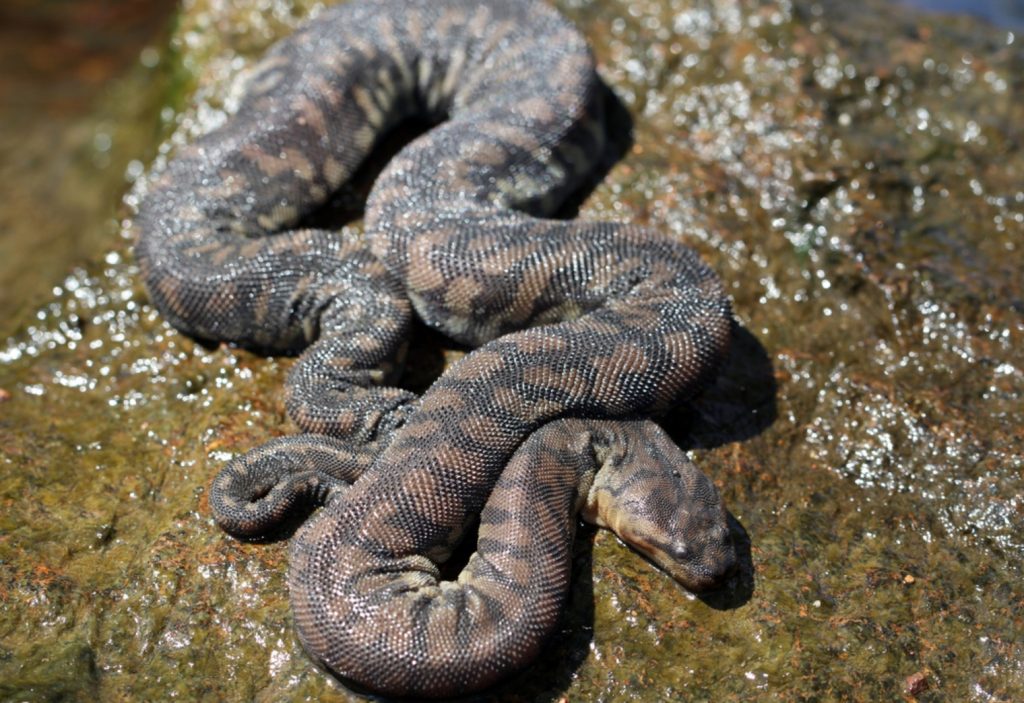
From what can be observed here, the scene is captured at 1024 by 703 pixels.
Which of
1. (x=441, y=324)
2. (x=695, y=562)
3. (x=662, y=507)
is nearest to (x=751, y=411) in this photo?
(x=662, y=507)

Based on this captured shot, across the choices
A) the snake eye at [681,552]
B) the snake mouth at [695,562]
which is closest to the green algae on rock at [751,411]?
the snake mouth at [695,562]

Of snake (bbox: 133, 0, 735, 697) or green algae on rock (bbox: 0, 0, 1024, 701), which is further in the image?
green algae on rock (bbox: 0, 0, 1024, 701)

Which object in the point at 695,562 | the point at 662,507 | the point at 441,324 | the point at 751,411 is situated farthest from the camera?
the point at 441,324

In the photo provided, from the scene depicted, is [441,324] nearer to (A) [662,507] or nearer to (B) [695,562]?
(A) [662,507]

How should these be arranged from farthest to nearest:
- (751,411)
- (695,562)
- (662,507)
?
1. (751,411)
2. (662,507)
3. (695,562)

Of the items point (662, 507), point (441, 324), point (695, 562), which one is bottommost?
point (695, 562)

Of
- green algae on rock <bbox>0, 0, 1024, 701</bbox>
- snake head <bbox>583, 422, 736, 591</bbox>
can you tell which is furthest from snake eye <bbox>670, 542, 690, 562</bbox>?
green algae on rock <bbox>0, 0, 1024, 701</bbox>

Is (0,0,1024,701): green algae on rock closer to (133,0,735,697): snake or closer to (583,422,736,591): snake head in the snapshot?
(583,422,736,591): snake head
